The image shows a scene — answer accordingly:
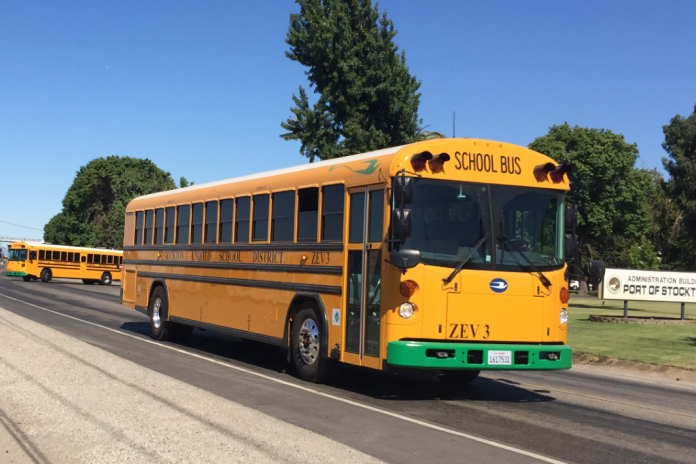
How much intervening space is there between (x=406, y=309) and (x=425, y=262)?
24.9 inches

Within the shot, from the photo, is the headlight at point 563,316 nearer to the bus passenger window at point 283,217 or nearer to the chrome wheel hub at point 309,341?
the chrome wheel hub at point 309,341

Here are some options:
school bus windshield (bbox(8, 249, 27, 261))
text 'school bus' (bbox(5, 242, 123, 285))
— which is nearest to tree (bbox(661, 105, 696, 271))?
text 'school bus' (bbox(5, 242, 123, 285))

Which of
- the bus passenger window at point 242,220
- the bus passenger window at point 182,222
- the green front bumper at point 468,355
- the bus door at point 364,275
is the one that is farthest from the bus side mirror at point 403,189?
the bus passenger window at point 182,222

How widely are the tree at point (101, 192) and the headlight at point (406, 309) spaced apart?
79020 millimetres

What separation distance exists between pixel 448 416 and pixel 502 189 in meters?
3.12

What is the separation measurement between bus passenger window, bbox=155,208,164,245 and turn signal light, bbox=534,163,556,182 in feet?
32.8

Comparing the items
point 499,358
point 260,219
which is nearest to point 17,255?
point 260,219

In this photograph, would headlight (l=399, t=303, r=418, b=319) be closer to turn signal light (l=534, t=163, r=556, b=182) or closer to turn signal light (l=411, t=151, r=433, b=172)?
turn signal light (l=411, t=151, r=433, b=172)

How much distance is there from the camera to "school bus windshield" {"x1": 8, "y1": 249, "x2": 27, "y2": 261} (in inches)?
2335

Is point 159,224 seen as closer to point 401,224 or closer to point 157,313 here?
point 157,313

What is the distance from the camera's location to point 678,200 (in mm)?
66938

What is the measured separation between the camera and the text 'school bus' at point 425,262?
9836 millimetres

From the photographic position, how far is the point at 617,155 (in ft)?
216

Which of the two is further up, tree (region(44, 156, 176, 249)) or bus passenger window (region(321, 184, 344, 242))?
tree (region(44, 156, 176, 249))
